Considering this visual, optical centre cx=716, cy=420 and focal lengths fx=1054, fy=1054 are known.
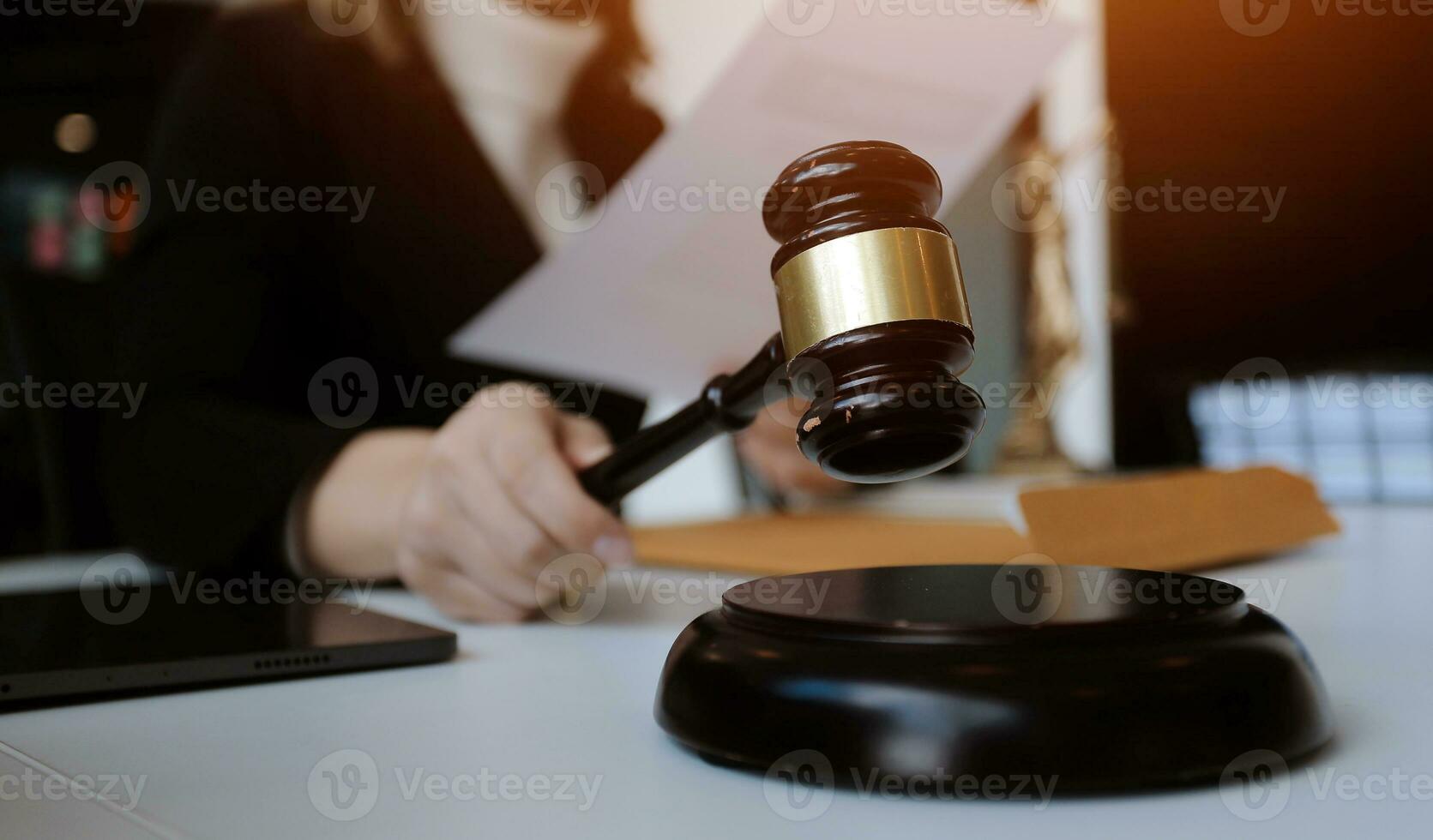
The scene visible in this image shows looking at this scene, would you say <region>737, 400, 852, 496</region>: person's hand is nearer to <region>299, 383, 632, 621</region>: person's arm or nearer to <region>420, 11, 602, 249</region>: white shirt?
<region>420, 11, 602, 249</region>: white shirt

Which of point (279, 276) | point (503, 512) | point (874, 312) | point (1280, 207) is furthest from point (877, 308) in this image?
point (1280, 207)

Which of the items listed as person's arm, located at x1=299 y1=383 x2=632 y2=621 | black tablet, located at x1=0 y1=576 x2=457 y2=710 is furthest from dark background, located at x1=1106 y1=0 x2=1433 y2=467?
black tablet, located at x1=0 y1=576 x2=457 y2=710

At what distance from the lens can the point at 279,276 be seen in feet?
4.59

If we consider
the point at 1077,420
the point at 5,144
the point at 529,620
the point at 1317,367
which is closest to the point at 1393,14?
the point at 1317,367

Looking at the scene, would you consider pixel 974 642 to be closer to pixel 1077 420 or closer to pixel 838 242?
pixel 838 242

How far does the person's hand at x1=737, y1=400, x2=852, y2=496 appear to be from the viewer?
148cm

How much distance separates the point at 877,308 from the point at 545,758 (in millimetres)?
229

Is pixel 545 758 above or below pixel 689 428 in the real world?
below

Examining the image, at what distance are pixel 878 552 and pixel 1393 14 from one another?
214cm

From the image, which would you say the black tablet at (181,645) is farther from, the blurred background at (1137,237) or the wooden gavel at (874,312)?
the blurred background at (1137,237)

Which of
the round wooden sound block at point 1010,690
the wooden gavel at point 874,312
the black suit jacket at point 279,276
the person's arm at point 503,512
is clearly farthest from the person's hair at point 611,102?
the round wooden sound block at point 1010,690

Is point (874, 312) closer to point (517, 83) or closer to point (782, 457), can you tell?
point (782, 457)

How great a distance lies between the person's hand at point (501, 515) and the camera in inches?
28.9

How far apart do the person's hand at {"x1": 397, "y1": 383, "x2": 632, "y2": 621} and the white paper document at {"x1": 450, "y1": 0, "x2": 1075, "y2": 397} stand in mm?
259
